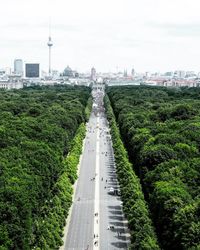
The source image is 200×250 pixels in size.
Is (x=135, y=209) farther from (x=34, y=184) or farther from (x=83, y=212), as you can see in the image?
(x=34, y=184)

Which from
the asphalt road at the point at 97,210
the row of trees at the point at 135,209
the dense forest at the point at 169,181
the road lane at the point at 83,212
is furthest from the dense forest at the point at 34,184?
the dense forest at the point at 169,181

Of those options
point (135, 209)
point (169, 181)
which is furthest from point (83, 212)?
point (169, 181)

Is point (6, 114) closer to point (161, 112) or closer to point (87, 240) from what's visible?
point (161, 112)

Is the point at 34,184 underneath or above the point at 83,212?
above

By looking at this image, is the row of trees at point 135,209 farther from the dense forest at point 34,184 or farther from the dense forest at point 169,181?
the dense forest at point 34,184

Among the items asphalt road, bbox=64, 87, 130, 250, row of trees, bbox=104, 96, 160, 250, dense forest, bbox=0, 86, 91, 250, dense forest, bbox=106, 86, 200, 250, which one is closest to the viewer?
dense forest, bbox=106, 86, 200, 250

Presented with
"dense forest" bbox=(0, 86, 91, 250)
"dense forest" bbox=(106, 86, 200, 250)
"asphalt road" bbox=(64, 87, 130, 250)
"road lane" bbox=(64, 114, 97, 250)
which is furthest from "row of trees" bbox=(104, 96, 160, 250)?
"dense forest" bbox=(0, 86, 91, 250)

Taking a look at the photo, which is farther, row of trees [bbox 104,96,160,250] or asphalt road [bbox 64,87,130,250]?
asphalt road [bbox 64,87,130,250]

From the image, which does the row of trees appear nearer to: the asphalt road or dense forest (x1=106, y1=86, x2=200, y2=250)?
dense forest (x1=106, y1=86, x2=200, y2=250)

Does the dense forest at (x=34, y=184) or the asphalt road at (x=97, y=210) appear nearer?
the dense forest at (x=34, y=184)
